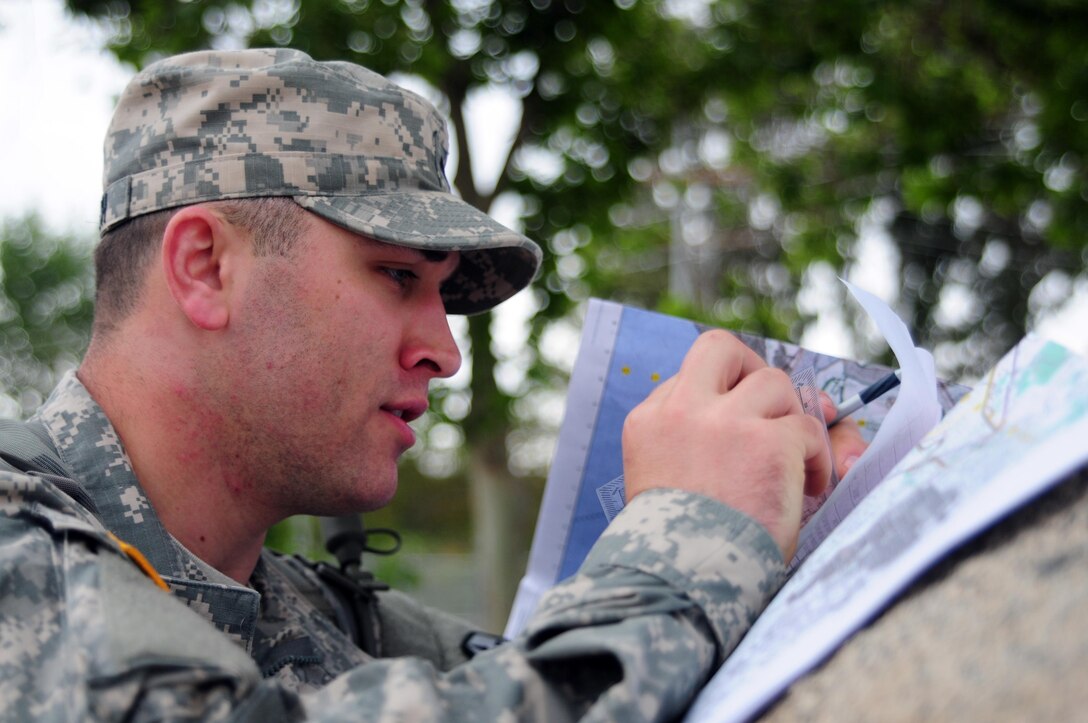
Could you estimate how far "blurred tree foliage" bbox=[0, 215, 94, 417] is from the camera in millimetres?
28984

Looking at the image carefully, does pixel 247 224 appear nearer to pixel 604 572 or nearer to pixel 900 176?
pixel 604 572

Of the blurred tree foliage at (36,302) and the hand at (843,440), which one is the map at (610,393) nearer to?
the hand at (843,440)

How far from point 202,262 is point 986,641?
1.13m

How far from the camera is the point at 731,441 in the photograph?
102cm

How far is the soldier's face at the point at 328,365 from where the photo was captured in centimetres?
142

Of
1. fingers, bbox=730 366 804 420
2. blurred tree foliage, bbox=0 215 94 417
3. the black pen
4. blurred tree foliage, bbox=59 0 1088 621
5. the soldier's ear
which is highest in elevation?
the soldier's ear

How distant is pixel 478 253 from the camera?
5.87ft

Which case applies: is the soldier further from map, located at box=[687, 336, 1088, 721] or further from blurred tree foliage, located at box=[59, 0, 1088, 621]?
blurred tree foliage, located at box=[59, 0, 1088, 621]

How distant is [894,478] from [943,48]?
705 centimetres

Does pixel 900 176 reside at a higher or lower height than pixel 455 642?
lower

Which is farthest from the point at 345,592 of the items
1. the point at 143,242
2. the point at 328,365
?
the point at 143,242

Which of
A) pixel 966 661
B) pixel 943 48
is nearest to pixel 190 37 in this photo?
pixel 966 661

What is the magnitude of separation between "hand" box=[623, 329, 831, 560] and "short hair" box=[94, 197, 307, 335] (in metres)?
0.61

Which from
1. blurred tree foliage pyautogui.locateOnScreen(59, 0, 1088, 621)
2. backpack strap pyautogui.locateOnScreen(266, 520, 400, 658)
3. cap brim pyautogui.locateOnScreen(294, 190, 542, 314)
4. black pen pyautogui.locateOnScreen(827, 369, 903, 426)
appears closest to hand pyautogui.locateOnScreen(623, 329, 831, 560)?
black pen pyautogui.locateOnScreen(827, 369, 903, 426)
